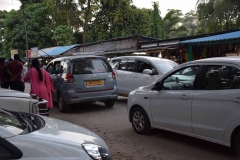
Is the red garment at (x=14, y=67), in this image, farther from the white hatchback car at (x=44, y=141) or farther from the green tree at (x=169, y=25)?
the green tree at (x=169, y=25)

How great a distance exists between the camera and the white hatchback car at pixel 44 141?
7.56ft

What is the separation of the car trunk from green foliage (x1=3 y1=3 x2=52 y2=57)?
2959cm

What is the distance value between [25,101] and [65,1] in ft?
97.0

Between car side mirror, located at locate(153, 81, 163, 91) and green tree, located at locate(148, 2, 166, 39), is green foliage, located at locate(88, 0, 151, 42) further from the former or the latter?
car side mirror, located at locate(153, 81, 163, 91)

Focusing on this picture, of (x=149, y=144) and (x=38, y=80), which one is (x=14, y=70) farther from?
(x=149, y=144)

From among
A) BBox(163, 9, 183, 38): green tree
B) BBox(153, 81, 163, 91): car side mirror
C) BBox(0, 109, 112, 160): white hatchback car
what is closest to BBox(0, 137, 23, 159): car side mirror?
BBox(0, 109, 112, 160): white hatchback car

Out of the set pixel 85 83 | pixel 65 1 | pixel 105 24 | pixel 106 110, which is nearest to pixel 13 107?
pixel 85 83

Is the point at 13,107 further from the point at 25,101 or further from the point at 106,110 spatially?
the point at 106,110

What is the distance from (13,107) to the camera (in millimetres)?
5055

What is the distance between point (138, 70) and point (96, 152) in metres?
6.90

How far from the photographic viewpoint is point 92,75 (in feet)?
27.7

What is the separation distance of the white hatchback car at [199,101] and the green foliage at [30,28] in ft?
108

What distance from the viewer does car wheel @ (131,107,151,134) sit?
5880 mm

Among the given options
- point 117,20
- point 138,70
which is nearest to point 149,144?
point 138,70
